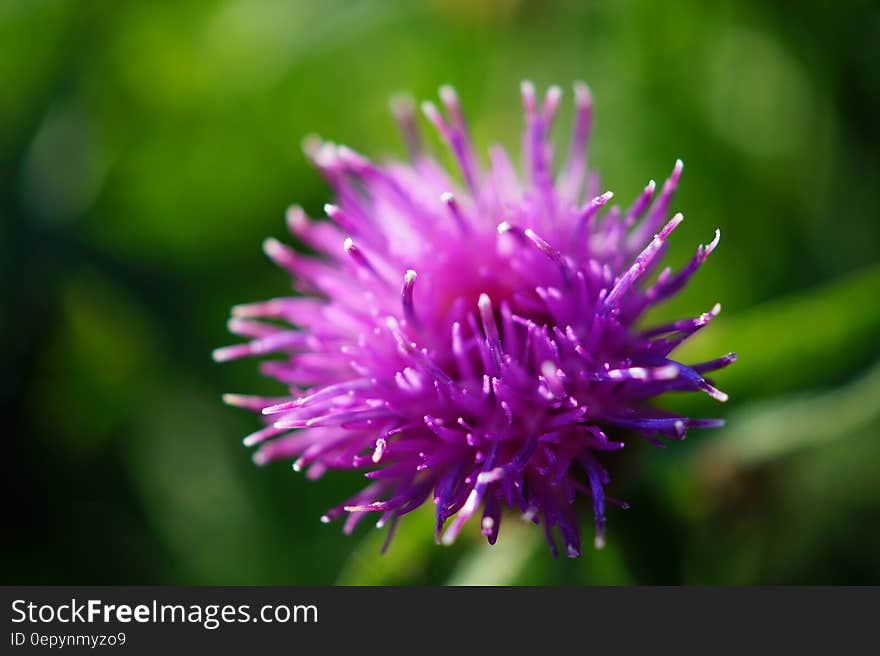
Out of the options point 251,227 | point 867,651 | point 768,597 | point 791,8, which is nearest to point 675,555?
point 768,597

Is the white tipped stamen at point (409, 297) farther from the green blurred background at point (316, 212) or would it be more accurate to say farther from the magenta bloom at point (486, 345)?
the green blurred background at point (316, 212)

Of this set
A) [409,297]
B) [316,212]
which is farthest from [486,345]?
[316,212]

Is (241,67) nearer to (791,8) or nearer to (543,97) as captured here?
(543,97)

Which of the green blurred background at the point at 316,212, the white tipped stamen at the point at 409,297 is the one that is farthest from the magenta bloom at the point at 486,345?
the green blurred background at the point at 316,212

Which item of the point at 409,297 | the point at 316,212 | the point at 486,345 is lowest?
the point at 486,345

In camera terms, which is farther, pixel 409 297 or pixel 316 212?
pixel 316 212

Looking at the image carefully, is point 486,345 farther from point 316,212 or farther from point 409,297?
point 316,212

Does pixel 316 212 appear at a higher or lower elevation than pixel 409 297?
higher

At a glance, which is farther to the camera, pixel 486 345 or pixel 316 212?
pixel 316 212

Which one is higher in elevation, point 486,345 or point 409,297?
point 409,297
